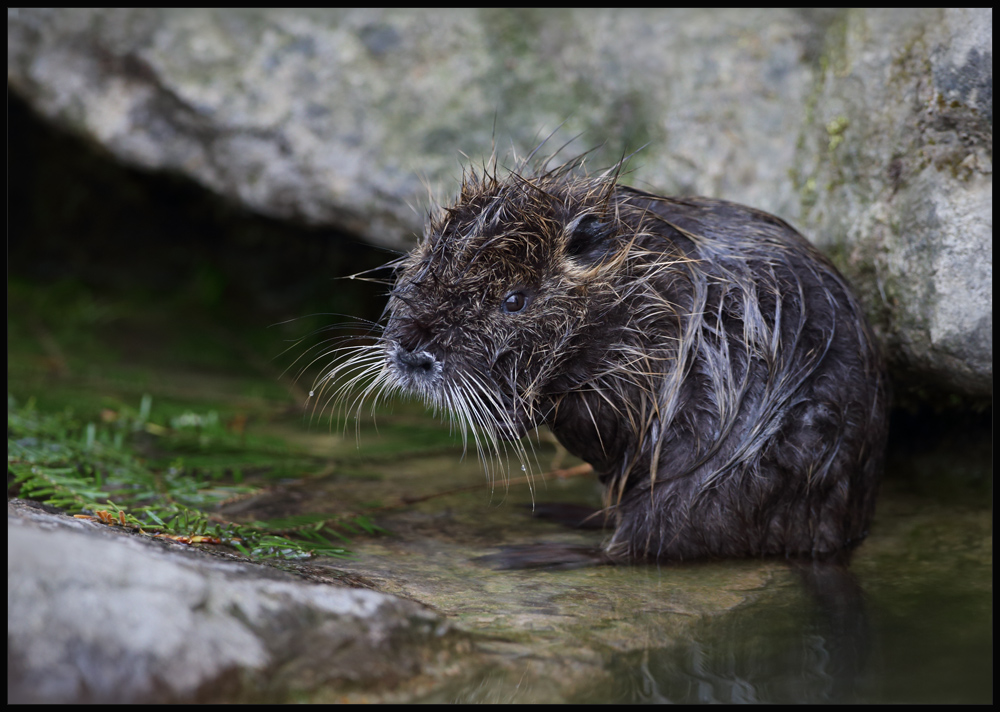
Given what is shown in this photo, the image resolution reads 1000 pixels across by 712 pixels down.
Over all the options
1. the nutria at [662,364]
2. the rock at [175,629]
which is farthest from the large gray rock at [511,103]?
the rock at [175,629]

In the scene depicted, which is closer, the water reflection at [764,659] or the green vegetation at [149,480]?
the water reflection at [764,659]

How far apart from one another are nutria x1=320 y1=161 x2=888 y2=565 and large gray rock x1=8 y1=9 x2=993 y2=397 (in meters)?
0.54

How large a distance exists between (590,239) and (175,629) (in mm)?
1833

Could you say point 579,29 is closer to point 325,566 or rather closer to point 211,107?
point 211,107

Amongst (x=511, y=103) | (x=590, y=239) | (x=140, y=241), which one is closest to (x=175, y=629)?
(x=590, y=239)

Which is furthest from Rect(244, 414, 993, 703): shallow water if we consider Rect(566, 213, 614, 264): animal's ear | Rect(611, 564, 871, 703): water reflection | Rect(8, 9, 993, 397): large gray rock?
Rect(566, 213, 614, 264): animal's ear

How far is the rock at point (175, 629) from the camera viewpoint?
164 cm

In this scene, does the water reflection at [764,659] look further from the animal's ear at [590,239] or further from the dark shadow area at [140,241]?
the dark shadow area at [140,241]

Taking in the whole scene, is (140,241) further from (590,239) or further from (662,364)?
(662,364)

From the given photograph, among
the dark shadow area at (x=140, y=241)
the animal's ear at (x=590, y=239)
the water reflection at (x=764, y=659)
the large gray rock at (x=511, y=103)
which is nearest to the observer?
the water reflection at (x=764, y=659)

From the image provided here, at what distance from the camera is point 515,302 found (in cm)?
293

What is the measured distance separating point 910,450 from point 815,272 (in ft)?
4.43

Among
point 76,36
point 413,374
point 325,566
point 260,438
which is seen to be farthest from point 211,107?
point 325,566

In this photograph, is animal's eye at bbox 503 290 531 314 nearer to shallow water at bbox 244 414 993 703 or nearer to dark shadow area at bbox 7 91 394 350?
shallow water at bbox 244 414 993 703
